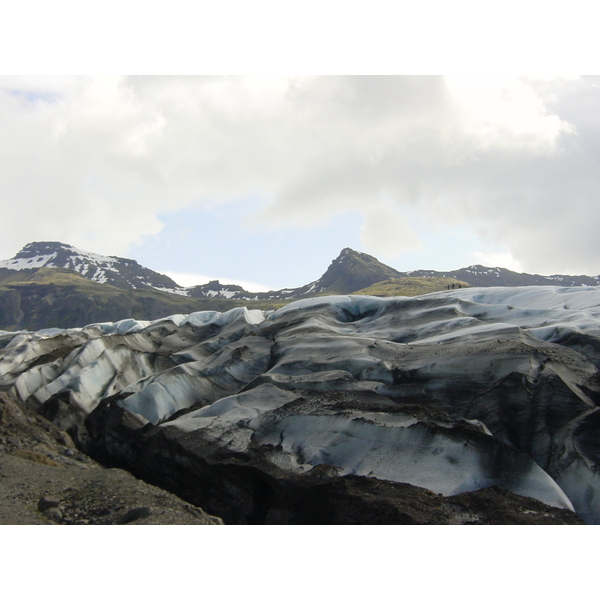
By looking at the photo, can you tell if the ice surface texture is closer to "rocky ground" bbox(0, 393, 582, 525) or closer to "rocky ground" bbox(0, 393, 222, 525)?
"rocky ground" bbox(0, 393, 582, 525)

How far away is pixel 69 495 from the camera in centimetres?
1038

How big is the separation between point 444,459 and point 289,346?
11.0 metres

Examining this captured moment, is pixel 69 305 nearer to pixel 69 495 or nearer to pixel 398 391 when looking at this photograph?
pixel 69 495

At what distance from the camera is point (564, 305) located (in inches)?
845

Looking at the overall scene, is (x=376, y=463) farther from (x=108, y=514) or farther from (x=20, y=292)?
(x=20, y=292)

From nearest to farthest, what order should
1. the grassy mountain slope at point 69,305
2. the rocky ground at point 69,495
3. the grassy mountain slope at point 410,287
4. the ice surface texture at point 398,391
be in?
1. the rocky ground at point 69,495
2. the ice surface texture at point 398,391
3. the grassy mountain slope at point 410,287
4. the grassy mountain slope at point 69,305

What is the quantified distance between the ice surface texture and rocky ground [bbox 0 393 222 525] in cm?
290

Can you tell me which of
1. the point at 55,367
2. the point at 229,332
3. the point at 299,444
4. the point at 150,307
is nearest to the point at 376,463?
→ the point at 299,444

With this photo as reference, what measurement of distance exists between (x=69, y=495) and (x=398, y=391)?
1098cm

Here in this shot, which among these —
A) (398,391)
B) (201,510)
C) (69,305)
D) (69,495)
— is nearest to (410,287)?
(69,305)

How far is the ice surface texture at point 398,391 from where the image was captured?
11398 mm

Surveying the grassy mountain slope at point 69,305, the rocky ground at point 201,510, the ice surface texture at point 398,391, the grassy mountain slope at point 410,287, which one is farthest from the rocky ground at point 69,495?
the grassy mountain slope at point 69,305

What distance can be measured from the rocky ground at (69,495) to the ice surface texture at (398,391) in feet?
9.50

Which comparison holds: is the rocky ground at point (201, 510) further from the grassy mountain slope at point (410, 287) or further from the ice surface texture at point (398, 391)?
the grassy mountain slope at point (410, 287)
